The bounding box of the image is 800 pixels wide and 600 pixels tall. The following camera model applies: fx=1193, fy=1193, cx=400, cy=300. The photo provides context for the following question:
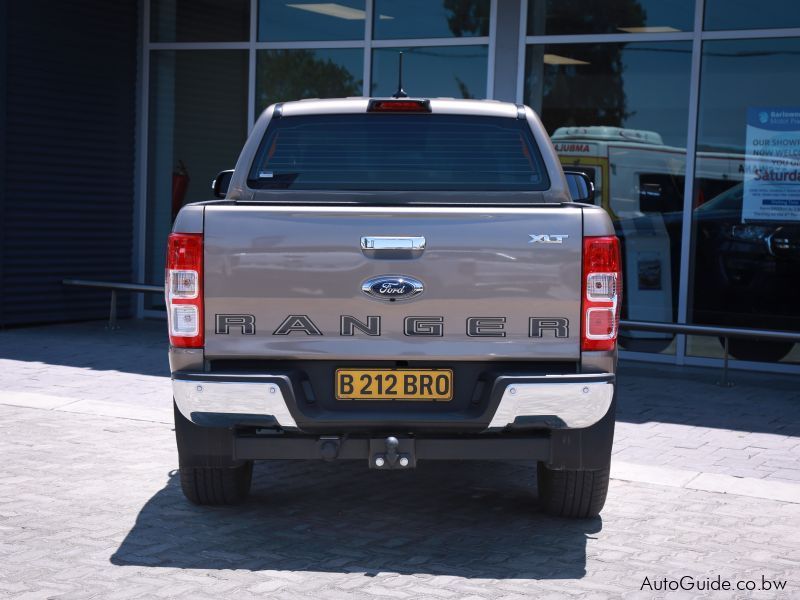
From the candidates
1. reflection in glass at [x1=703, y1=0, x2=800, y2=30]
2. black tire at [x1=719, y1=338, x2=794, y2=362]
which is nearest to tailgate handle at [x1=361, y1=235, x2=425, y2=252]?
black tire at [x1=719, y1=338, x2=794, y2=362]

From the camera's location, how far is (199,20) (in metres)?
13.7

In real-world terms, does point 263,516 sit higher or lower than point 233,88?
lower

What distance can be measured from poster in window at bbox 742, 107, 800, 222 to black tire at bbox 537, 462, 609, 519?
19.5 feet

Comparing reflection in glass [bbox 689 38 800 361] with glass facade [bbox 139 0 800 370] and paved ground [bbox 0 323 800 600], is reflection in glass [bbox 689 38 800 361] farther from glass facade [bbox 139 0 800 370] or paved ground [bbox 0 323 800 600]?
paved ground [bbox 0 323 800 600]

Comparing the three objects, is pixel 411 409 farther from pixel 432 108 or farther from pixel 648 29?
pixel 648 29

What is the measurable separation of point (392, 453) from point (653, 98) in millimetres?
7305

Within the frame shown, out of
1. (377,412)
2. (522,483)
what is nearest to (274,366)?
(377,412)

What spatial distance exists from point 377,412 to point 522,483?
70.4 inches

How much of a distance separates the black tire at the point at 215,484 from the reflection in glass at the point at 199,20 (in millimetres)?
8728

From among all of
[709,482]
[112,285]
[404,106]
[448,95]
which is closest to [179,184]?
[112,285]

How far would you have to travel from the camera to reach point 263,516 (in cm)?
553

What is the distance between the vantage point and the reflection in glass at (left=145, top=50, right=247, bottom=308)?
13.6m

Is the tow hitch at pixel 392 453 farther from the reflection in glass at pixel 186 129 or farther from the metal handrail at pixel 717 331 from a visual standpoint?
the reflection in glass at pixel 186 129

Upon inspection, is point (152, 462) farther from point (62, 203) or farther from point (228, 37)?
point (228, 37)
